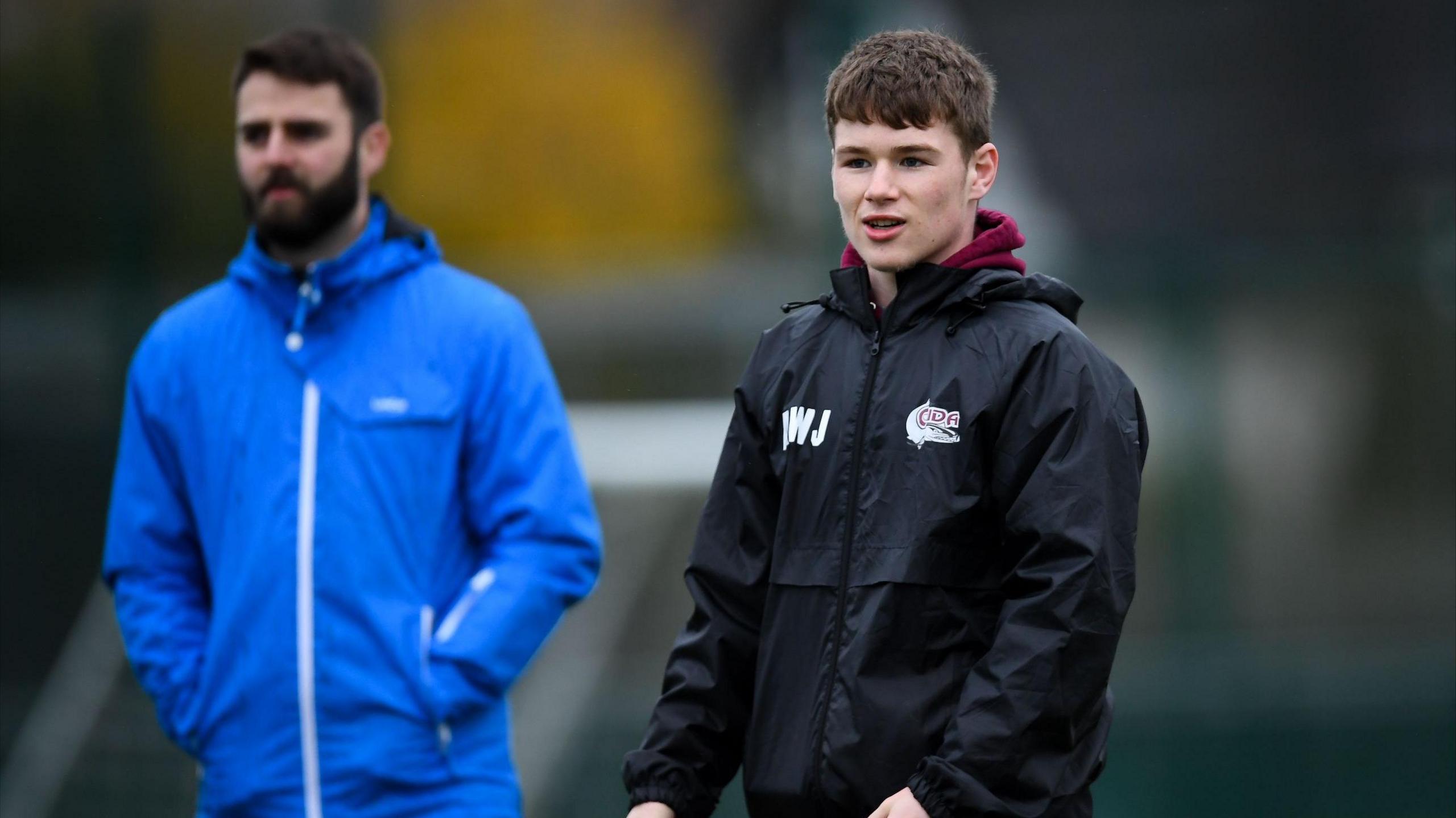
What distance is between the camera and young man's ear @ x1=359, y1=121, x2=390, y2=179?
3.20 metres

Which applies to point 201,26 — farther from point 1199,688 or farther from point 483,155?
point 1199,688

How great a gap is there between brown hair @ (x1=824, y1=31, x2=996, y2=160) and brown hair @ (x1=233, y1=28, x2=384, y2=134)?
4.18ft

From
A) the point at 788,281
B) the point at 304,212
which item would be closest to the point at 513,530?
the point at 304,212

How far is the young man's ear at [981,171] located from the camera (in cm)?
220

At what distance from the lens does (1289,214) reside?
518 centimetres

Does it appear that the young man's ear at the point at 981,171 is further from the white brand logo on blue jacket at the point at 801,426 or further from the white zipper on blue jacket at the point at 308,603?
the white zipper on blue jacket at the point at 308,603

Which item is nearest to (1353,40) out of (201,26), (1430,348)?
(1430,348)

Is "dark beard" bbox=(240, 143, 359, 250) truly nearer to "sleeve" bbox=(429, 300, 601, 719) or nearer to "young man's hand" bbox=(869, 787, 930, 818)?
"sleeve" bbox=(429, 300, 601, 719)

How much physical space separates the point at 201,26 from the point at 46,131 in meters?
0.59

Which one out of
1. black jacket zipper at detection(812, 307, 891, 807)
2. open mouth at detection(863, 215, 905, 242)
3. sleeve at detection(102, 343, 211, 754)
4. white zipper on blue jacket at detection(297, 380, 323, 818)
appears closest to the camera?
black jacket zipper at detection(812, 307, 891, 807)

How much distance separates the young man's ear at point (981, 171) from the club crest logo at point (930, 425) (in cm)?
30

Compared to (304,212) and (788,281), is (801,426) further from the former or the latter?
(788,281)

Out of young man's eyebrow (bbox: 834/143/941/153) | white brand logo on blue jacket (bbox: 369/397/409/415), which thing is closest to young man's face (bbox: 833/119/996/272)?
young man's eyebrow (bbox: 834/143/941/153)

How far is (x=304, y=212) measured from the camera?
10.1 feet
